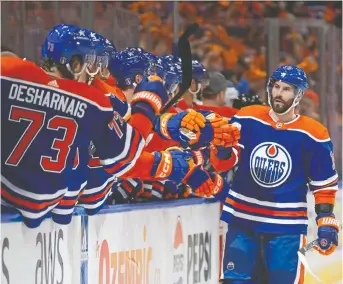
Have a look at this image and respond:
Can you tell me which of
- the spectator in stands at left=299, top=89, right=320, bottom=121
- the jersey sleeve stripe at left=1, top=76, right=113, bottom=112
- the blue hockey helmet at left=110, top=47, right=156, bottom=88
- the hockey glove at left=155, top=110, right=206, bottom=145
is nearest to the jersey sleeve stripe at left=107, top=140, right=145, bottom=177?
the jersey sleeve stripe at left=1, top=76, right=113, bottom=112

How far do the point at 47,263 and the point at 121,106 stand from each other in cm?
79

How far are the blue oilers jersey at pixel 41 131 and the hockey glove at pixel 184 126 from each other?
0.63 meters

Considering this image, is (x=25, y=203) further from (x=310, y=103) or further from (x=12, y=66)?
(x=310, y=103)

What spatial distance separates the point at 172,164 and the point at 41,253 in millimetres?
1104

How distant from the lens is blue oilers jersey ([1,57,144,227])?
3.53 m

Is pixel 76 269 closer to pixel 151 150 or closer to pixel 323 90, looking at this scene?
pixel 151 150

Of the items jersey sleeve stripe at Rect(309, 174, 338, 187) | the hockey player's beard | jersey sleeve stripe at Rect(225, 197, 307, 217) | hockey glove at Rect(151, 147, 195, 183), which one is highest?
the hockey player's beard

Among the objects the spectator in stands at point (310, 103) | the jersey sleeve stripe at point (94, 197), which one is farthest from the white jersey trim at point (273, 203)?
the spectator in stands at point (310, 103)

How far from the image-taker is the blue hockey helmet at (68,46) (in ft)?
12.4

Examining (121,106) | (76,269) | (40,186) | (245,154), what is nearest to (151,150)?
(245,154)

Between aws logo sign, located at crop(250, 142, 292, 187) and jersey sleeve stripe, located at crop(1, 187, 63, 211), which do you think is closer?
jersey sleeve stripe, located at crop(1, 187, 63, 211)

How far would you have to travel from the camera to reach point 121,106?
431 centimetres

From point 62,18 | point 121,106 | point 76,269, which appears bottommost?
point 76,269

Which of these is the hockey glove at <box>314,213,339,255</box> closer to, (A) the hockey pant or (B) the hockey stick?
(A) the hockey pant
